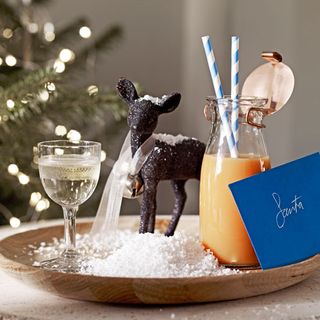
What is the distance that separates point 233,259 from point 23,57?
121cm

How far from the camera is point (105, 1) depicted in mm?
3043

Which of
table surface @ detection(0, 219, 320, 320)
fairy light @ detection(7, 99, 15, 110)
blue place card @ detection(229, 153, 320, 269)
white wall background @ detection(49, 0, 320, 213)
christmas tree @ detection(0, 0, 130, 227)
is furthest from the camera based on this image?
white wall background @ detection(49, 0, 320, 213)

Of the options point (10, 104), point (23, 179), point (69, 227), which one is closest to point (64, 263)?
point (69, 227)

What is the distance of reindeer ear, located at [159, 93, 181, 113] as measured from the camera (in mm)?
1132

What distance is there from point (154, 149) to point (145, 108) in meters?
0.08

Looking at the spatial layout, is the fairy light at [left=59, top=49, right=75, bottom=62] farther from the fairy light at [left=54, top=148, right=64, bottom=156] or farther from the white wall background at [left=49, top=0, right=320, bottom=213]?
the white wall background at [left=49, top=0, right=320, bottom=213]

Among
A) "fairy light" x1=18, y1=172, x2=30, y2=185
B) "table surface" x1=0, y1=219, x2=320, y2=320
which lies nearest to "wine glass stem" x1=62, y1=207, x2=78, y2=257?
"table surface" x1=0, y1=219, x2=320, y2=320

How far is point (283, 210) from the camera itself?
1088 mm

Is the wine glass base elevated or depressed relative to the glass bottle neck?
depressed

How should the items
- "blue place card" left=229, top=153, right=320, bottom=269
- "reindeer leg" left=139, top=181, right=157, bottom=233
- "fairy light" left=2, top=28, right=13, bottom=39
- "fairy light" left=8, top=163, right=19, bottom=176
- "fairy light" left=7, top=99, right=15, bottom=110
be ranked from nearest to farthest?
"blue place card" left=229, top=153, right=320, bottom=269 → "reindeer leg" left=139, top=181, right=157, bottom=233 → "fairy light" left=7, top=99, right=15, bottom=110 → "fairy light" left=8, top=163, right=19, bottom=176 → "fairy light" left=2, top=28, right=13, bottom=39

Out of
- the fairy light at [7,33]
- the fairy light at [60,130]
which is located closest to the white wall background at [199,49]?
the fairy light at [7,33]

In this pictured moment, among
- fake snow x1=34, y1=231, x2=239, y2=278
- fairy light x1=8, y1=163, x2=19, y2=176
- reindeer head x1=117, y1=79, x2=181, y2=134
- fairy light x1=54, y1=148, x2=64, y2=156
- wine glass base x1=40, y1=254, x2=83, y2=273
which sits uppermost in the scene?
reindeer head x1=117, y1=79, x2=181, y2=134

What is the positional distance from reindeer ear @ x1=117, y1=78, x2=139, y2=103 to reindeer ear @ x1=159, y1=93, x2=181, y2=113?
0.17ft

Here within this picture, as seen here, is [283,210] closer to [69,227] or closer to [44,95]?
[69,227]
